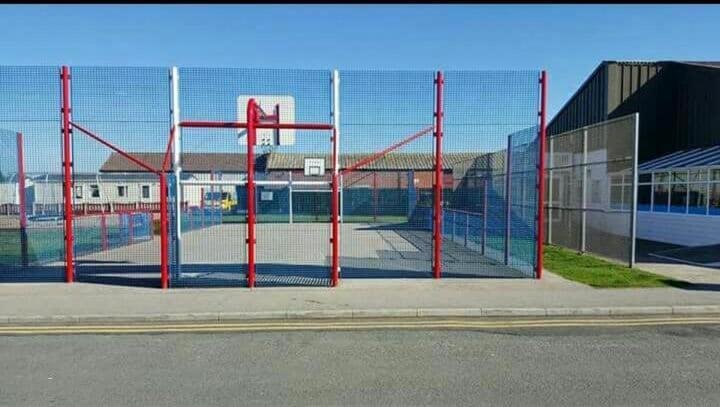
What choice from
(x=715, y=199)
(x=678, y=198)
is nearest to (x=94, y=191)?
(x=715, y=199)

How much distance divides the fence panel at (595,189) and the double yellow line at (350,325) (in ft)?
16.8

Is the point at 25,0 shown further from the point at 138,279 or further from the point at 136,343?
the point at 138,279

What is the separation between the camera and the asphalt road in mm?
4195

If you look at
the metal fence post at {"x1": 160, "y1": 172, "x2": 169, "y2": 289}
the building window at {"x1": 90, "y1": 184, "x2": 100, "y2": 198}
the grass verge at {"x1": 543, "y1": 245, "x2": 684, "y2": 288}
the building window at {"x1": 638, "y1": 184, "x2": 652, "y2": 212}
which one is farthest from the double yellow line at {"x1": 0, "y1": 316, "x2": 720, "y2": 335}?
the building window at {"x1": 638, "y1": 184, "x2": 652, "y2": 212}

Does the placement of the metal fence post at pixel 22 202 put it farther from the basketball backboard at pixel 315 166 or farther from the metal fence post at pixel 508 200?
the metal fence post at pixel 508 200

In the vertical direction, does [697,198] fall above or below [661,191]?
below

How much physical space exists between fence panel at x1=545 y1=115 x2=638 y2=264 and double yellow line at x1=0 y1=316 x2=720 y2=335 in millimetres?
5113

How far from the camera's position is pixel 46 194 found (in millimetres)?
10461

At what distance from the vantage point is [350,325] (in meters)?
6.54

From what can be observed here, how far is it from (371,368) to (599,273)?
7.16 m

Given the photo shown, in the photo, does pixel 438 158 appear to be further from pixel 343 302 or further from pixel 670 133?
pixel 670 133

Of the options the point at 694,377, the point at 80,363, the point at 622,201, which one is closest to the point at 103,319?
the point at 80,363

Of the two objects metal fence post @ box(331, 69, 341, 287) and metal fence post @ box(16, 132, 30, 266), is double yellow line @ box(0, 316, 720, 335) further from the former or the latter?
metal fence post @ box(16, 132, 30, 266)

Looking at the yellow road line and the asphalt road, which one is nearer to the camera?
the asphalt road
